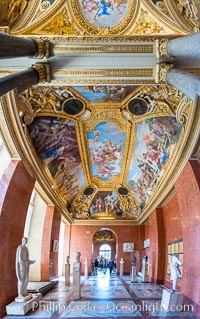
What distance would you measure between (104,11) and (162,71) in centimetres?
261

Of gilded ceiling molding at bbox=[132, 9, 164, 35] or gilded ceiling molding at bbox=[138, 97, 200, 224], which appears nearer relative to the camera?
gilded ceiling molding at bbox=[132, 9, 164, 35]

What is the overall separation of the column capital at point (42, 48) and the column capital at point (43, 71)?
203mm

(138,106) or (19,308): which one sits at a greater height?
(138,106)

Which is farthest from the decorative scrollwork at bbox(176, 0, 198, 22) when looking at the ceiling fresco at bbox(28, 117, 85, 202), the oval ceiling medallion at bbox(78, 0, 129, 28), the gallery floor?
the gallery floor

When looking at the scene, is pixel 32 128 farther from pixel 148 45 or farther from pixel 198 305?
pixel 198 305

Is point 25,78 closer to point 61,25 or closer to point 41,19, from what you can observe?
point 41,19

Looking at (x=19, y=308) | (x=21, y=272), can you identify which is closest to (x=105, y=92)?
(x=21, y=272)

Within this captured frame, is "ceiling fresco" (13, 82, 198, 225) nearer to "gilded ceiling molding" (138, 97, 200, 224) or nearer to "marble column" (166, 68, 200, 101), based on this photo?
"gilded ceiling molding" (138, 97, 200, 224)

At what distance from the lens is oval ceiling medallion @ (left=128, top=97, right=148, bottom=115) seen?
1081 centimetres

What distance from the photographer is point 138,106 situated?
1121 cm

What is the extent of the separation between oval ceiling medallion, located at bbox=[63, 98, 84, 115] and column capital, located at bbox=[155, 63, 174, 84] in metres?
4.37

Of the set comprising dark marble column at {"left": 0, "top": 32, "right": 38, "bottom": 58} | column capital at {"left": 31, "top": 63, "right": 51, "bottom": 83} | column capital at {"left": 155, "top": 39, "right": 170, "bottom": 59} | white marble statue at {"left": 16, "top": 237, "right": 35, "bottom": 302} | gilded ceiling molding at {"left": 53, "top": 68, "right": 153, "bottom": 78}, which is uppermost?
column capital at {"left": 155, "top": 39, "right": 170, "bottom": 59}

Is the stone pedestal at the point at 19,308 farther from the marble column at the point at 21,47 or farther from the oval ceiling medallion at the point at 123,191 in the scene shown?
the oval ceiling medallion at the point at 123,191

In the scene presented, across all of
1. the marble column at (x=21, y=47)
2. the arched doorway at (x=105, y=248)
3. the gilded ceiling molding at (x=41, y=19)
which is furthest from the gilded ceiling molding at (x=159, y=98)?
the arched doorway at (x=105, y=248)
